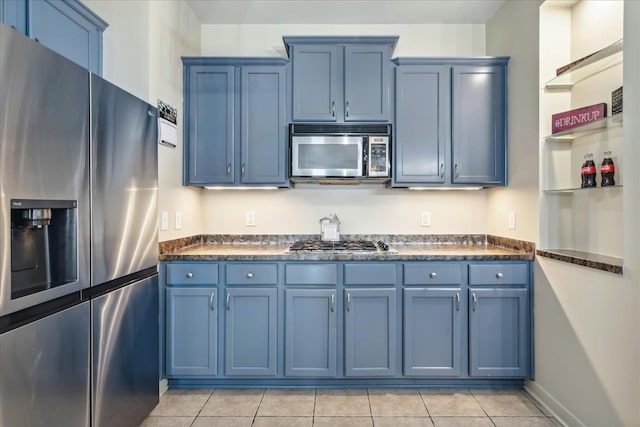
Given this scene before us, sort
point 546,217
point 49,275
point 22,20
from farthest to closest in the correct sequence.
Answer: point 546,217 < point 22,20 < point 49,275

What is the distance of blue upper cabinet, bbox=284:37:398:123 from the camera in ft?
8.52

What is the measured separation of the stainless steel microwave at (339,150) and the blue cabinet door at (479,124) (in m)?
0.57

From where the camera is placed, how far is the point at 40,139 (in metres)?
1.27

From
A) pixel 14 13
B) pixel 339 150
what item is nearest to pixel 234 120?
pixel 339 150

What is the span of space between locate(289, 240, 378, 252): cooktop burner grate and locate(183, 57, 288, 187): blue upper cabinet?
56cm

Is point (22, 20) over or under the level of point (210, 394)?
over

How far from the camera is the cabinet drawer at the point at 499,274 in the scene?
2.34 m

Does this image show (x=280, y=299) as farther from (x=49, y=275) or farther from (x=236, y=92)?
(x=236, y=92)

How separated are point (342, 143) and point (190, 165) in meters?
1.17

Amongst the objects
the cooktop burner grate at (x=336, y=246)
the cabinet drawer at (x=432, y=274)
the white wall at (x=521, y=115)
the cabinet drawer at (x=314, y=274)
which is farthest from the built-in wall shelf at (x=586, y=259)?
the cabinet drawer at (x=314, y=274)

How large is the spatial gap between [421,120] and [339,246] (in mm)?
1149

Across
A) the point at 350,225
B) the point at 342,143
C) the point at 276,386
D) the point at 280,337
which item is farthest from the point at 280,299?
the point at 342,143

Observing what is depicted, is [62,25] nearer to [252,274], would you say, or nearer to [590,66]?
[252,274]

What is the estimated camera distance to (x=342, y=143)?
257cm
